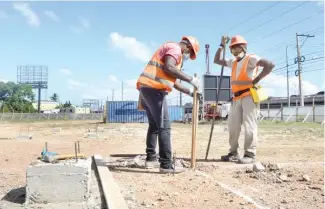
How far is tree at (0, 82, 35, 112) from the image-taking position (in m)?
95.6

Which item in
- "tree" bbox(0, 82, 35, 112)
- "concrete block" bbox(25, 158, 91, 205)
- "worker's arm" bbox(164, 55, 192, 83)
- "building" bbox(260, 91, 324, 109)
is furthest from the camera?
"tree" bbox(0, 82, 35, 112)

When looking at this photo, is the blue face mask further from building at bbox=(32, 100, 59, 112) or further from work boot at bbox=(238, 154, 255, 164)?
building at bbox=(32, 100, 59, 112)

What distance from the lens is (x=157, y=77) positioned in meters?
5.08

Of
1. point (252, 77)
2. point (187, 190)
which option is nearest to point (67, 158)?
point (187, 190)

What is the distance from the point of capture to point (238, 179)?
189 inches

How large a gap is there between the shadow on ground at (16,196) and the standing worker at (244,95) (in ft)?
10.6

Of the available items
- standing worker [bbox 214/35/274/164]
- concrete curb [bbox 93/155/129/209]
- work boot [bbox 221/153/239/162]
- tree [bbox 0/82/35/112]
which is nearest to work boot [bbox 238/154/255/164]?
standing worker [bbox 214/35/274/164]

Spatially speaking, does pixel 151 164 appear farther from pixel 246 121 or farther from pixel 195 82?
pixel 246 121

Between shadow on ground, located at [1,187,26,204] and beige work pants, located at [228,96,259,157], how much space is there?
3373mm

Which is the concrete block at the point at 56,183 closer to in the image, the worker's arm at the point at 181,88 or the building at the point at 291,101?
the worker's arm at the point at 181,88

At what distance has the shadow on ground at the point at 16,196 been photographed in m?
3.84

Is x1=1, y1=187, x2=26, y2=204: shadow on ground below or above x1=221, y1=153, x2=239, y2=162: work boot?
Result: below

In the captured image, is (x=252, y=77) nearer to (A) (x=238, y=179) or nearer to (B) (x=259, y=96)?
(B) (x=259, y=96)

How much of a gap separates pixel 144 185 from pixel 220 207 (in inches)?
42.8
